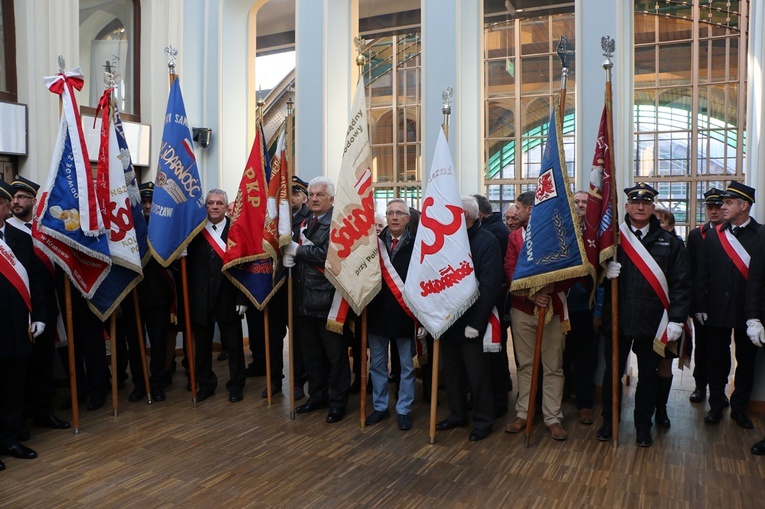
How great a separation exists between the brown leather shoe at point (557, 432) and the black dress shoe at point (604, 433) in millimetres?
189

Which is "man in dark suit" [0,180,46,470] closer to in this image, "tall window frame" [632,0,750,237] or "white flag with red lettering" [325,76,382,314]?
"white flag with red lettering" [325,76,382,314]

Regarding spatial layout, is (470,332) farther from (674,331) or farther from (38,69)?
(38,69)

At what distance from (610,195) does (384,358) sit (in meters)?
1.76

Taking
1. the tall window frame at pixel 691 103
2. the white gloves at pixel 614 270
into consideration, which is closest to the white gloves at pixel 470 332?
the white gloves at pixel 614 270

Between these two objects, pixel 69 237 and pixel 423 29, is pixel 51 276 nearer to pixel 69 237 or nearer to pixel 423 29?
pixel 69 237

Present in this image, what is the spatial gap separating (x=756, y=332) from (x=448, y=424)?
1.90m

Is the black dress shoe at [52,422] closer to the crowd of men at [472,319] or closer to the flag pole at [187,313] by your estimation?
the crowd of men at [472,319]

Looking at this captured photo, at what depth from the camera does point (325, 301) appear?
13.8 ft

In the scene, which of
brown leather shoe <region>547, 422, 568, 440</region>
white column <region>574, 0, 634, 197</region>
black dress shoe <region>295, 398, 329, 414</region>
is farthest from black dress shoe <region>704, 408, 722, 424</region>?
black dress shoe <region>295, 398, 329, 414</region>

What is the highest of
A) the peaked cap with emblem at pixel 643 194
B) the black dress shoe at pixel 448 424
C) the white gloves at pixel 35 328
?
the peaked cap with emblem at pixel 643 194

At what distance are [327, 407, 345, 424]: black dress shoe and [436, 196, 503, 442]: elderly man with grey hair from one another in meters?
0.66

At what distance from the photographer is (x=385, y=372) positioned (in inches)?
169

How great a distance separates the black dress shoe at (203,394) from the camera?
15.6 ft

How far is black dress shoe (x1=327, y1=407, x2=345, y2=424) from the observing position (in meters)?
4.23
